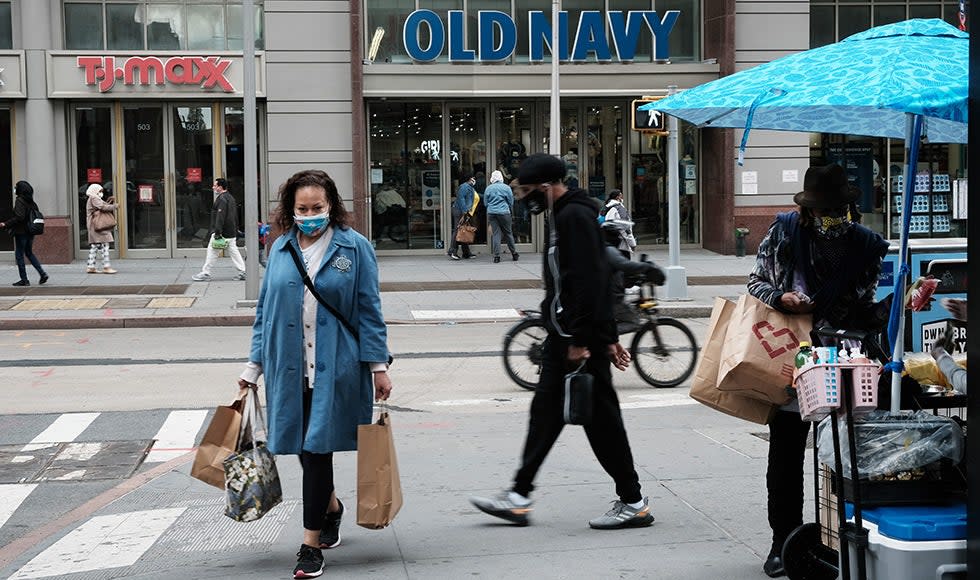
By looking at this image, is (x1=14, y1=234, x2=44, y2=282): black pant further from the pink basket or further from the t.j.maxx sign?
the pink basket

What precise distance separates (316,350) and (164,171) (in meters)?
20.9

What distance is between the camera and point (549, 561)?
562 cm

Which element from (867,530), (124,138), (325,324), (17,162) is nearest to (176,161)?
(124,138)

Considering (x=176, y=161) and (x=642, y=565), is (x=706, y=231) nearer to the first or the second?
(x=176, y=161)

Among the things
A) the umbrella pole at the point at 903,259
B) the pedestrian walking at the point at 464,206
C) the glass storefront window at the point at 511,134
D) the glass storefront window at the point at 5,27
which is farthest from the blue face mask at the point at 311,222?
the glass storefront window at the point at 5,27

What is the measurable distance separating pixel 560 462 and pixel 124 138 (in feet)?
63.7

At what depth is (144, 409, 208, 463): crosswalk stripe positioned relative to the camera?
870cm

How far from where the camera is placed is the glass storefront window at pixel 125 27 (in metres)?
24.8

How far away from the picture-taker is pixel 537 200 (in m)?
6.12

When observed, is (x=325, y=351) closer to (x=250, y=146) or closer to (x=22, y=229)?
(x=250, y=146)

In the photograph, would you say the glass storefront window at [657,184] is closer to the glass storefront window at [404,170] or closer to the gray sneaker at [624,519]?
the glass storefront window at [404,170]

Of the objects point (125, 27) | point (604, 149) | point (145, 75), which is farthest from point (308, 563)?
point (604, 149)

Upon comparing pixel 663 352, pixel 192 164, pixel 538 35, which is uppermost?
pixel 538 35

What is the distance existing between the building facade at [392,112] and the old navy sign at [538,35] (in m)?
0.04
